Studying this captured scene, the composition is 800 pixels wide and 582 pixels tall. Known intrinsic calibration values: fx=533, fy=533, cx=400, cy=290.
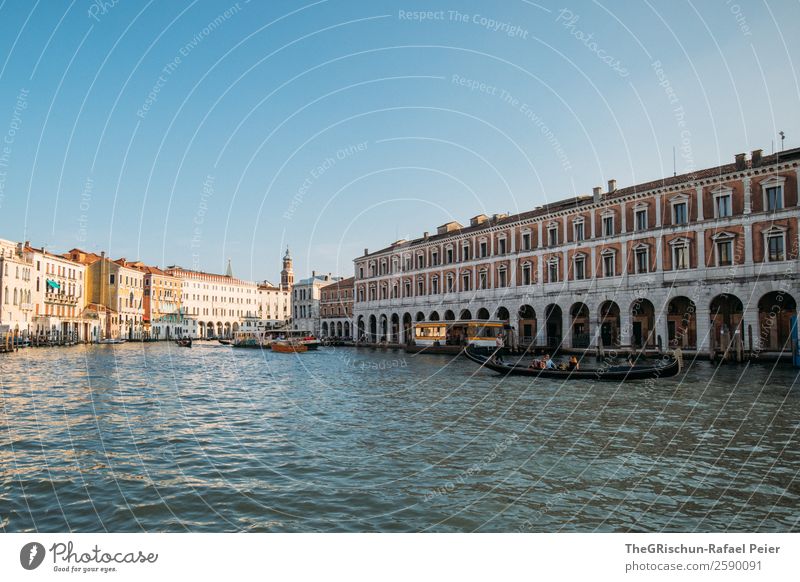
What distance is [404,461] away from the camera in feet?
31.0

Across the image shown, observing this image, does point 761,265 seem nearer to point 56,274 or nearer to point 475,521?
point 475,521

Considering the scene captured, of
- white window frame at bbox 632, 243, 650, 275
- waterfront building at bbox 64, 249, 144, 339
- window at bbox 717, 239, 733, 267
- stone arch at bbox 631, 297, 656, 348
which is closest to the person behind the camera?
window at bbox 717, 239, 733, 267

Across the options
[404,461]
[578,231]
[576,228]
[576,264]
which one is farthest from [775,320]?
[404,461]

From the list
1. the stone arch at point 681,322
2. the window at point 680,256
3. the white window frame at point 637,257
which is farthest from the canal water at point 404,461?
the white window frame at point 637,257

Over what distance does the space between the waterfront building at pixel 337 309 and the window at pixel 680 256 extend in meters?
46.9

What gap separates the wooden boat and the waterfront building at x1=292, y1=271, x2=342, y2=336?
2744 cm

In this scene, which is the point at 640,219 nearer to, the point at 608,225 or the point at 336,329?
the point at 608,225

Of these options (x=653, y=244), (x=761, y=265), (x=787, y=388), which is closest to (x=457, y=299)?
(x=653, y=244)

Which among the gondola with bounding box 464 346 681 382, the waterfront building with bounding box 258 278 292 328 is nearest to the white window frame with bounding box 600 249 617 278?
the gondola with bounding box 464 346 681 382

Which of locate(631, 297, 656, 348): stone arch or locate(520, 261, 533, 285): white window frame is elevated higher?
locate(520, 261, 533, 285): white window frame

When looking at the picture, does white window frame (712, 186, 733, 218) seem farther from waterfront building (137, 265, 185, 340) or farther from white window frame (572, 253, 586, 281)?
waterfront building (137, 265, 185, 340)

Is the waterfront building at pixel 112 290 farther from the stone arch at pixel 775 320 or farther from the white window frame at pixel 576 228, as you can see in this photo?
the stone arch at pixel 775 320

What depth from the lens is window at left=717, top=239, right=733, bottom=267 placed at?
99.1ft

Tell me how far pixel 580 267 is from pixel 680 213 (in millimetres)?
7540
